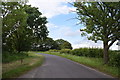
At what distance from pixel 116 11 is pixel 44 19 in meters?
30.0

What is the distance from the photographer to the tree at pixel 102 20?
18516mm

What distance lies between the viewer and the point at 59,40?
11831 cm

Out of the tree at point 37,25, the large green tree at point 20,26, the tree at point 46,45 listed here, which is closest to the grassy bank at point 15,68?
the large green tree at point 20,26

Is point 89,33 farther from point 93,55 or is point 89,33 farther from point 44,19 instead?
point 44,19

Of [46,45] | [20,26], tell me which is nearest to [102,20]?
[20,26]

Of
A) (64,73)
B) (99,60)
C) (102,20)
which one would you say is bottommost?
(64,73)

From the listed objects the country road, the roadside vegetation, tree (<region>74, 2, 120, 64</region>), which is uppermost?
tree (<region>74, 2, 120, 64</region>)

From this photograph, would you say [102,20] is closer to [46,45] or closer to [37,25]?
[37,25]

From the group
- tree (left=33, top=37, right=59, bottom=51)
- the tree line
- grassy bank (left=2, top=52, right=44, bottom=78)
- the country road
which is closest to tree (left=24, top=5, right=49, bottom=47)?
the tree line

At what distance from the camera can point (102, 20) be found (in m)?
18.7

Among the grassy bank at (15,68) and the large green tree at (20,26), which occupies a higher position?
the large green tree at (20,26)

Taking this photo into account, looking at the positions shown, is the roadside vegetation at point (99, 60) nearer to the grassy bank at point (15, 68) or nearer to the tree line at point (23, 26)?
the grassy bank at point (15, 68)

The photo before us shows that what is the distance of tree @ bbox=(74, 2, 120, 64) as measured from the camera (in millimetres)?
18516

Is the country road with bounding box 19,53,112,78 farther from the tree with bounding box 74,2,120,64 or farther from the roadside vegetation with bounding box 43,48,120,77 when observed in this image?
the tree with bounding box 74,2,120,64
